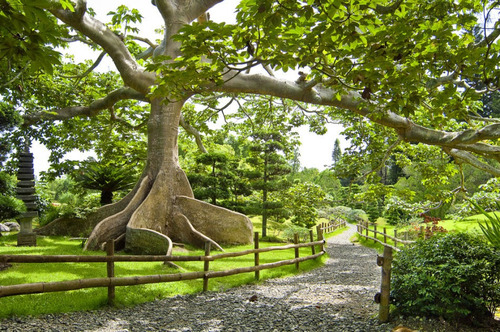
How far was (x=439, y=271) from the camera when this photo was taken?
4488 millimetres

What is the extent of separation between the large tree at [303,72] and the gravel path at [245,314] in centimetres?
284

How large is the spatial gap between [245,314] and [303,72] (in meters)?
6.27

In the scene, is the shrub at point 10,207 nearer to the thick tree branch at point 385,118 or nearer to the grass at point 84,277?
the grass at point 84,277

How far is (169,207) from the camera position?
10.5 m

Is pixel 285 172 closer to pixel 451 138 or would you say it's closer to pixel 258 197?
pixel 258 197

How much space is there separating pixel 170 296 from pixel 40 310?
6.70 feet

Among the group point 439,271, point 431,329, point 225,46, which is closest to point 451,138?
point 439,271

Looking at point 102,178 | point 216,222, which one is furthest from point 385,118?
point 102,178

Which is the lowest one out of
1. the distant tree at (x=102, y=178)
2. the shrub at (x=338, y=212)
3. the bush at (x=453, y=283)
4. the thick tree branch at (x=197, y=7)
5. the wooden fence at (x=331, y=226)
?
the wooden fence at (x=331, y=226)

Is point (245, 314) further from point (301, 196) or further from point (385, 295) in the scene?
point (301, 196)

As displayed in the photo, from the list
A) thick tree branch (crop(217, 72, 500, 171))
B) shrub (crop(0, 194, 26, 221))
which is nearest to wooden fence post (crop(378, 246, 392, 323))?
thick tree branch (crop(217, 72, 500, 171))

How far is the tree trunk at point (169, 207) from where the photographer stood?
377 inches

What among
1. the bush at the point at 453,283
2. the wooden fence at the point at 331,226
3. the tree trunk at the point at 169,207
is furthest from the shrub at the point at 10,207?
A: the wooden fence at the point at 331,226

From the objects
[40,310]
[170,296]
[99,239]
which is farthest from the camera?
[99,239]
